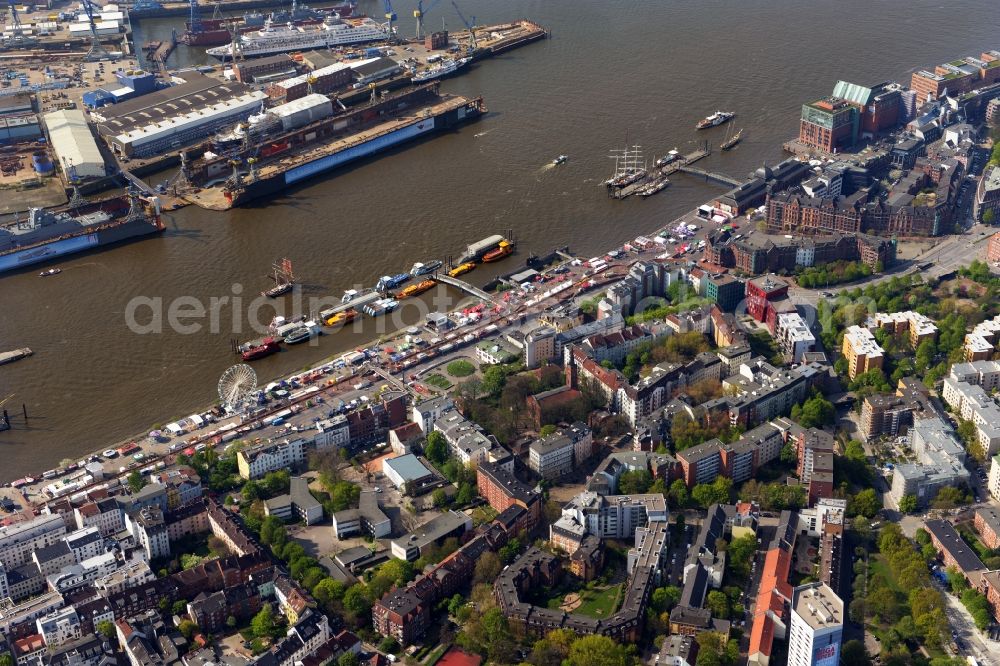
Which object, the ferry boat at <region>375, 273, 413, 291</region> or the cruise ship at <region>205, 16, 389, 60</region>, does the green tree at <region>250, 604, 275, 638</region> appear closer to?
the ferry boat at <region>375, 273, 413, 291</region>

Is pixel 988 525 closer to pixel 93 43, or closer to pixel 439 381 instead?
pixel 439 381

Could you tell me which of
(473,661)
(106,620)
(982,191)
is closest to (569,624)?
(473,661)

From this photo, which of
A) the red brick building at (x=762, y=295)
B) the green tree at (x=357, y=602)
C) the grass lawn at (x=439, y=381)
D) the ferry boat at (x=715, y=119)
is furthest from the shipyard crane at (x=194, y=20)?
the green tree at (x=357, y=602)

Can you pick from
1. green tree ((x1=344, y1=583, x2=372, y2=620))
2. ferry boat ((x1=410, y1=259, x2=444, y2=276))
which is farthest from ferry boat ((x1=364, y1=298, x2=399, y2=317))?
green tree ((x1=344, y1=583, x2=372, y2=620))

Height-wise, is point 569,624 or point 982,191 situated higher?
point 982,191

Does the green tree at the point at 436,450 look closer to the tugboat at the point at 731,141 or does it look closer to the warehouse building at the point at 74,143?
the warehouse building at the point at 74,143

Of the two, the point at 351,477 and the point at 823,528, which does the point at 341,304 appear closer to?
the point at 351,477

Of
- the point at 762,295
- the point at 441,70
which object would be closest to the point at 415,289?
the point at 762,295
